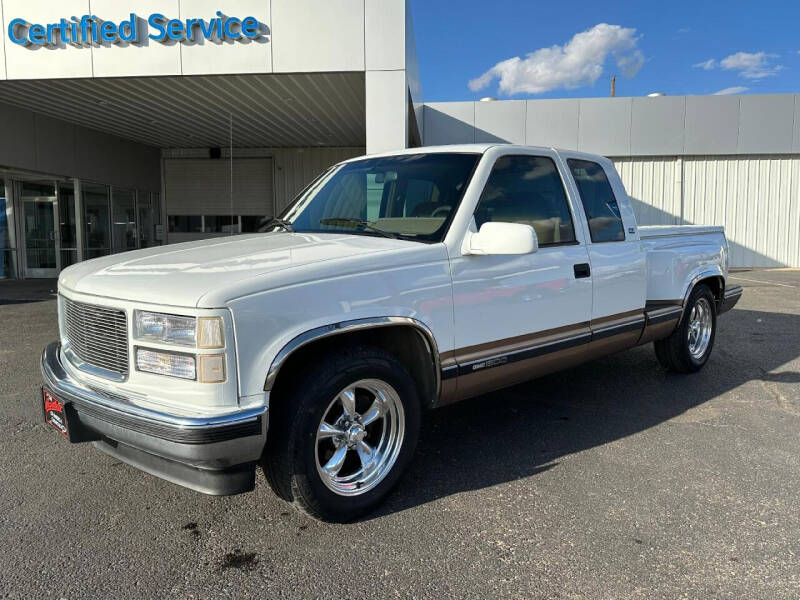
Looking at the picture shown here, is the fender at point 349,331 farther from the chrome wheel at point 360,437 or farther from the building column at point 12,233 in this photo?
the building column at point 12,233

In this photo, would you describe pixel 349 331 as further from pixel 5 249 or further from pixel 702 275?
pixel 5 249

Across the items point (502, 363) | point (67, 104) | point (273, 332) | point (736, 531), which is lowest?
point (736, 531)

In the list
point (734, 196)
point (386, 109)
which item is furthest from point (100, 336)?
point (734, 196)

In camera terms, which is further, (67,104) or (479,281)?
(67,104)

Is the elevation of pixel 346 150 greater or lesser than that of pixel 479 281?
greater

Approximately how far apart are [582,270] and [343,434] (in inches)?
80.7

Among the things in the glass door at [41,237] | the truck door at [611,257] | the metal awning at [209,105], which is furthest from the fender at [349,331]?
the glass door at [41,237]

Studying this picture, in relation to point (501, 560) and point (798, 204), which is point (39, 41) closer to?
point (501, 560)

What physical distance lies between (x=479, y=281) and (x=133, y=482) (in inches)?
91.3

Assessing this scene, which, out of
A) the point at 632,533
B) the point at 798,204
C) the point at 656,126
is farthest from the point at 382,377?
the point at 798,204

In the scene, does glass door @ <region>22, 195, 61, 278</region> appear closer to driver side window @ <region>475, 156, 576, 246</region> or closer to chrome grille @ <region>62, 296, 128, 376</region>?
chrome grille @ <region>62, 296, 128, 376</region>

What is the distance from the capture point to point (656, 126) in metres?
19.0

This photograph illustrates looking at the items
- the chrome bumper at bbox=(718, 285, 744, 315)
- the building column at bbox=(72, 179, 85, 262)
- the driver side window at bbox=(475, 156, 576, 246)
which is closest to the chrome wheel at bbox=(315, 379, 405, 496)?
the driver side window at bbox=(475, 156, 576, 246)

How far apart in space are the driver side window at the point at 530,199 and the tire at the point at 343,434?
1.14m
